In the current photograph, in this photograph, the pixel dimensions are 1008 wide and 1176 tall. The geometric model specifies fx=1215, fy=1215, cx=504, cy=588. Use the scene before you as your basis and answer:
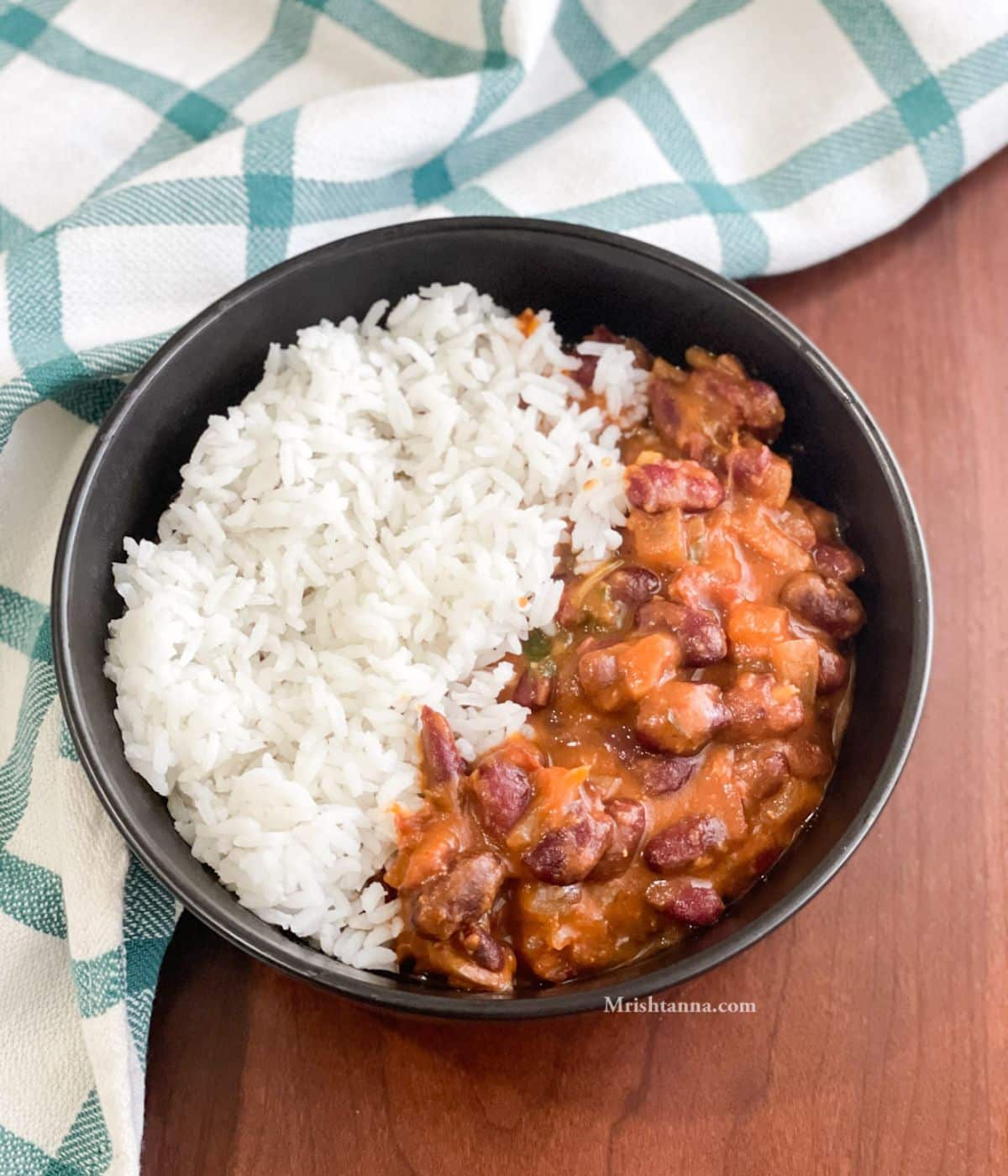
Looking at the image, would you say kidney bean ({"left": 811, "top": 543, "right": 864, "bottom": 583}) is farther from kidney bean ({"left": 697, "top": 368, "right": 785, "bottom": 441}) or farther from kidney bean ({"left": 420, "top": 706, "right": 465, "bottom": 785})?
kidney bean ({"left": 420, "top": 706, "right": 465, "bottom": 785})

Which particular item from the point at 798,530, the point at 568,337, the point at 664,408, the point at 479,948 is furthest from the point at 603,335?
the point at 479,948

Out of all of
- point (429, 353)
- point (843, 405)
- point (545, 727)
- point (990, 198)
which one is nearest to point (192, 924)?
point (545, 727)

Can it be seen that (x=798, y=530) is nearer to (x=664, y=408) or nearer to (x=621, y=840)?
(x=664, y=408)

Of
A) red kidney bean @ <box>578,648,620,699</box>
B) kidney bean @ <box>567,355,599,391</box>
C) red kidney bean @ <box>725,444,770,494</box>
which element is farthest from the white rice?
red kidney bean @ <box>725,444,770,494</box>

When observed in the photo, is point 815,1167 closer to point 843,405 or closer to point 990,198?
point 843,405

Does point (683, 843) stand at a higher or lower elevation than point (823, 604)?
lower

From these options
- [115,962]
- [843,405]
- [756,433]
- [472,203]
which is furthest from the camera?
[472,203]
